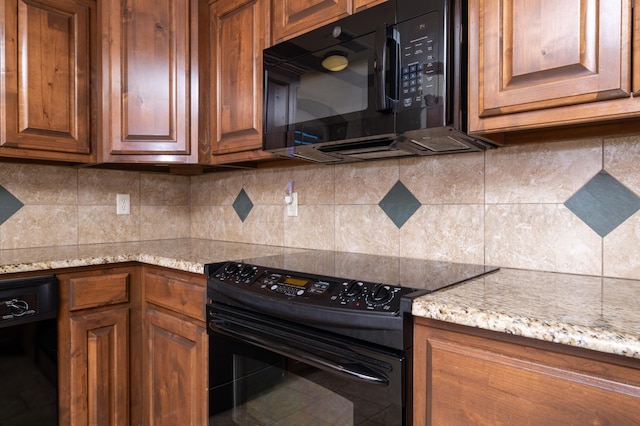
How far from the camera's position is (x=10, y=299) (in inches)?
55.2

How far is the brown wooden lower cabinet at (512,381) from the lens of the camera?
681 mm

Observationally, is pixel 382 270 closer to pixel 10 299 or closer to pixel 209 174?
pixel 10 299

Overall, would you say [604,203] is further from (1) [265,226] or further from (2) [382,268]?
(1) [265,226]

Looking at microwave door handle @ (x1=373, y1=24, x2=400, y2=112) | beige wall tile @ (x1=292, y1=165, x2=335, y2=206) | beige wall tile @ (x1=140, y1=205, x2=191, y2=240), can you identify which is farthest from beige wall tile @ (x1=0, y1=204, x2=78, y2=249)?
microwave door handle @ (x1=373, y1=24, x2=400, y2=112)

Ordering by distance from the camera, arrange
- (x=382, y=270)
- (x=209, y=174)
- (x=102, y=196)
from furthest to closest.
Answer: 1. (x=209, y=174)
2. (x=102, y=196)
3. (x=382, y=270)

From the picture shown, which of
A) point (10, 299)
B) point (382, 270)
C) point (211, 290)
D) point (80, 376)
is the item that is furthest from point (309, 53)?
point (80, 376)

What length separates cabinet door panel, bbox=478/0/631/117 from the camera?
35.3 inches

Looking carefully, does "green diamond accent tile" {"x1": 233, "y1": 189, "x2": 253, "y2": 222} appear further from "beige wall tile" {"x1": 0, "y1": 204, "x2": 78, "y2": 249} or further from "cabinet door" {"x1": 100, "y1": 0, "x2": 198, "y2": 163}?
"beige wall tile" {"x1": 0, "y1": 204, "x2": 78, "y2": 249}

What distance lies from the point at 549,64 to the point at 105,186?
6.91 feet

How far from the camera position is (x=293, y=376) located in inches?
45.3

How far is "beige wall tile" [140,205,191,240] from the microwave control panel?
→ 173 cm

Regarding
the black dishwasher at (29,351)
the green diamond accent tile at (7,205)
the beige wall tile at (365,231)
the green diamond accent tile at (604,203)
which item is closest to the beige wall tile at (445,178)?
the beige wall tile at (365,231)

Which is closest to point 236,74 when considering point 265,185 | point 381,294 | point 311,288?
point 265,185

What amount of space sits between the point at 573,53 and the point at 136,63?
174cm
